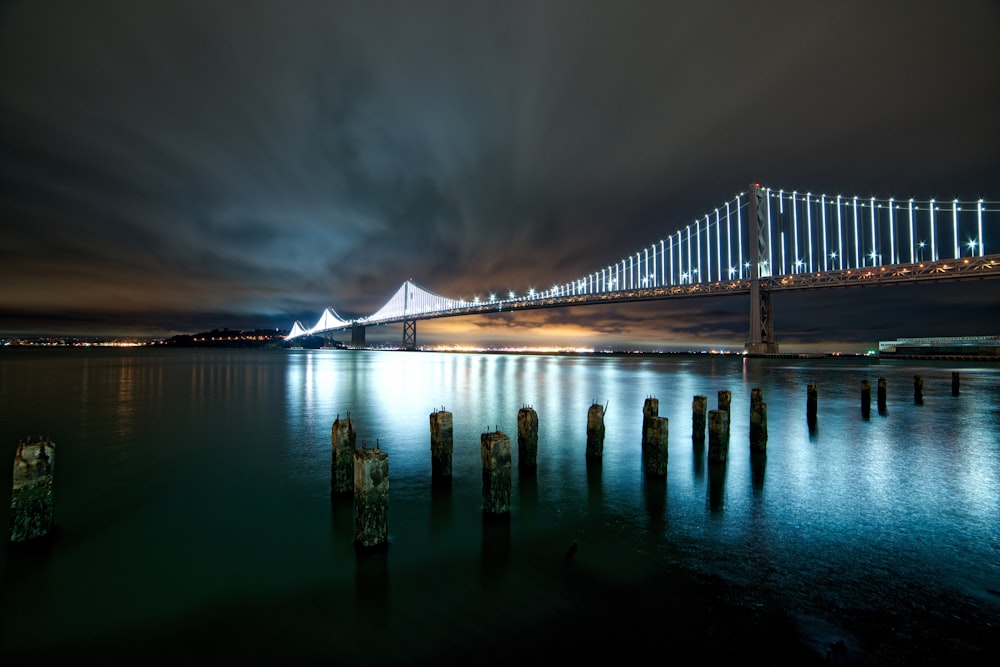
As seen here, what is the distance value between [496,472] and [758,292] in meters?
54.0

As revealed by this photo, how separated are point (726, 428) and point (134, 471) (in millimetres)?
10829

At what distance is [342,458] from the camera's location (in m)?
6.84

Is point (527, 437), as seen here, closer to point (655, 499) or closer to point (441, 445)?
point (441, 445)

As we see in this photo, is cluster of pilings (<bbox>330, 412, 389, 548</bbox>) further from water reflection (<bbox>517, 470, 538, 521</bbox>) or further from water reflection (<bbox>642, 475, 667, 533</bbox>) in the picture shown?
water reflection (<bbox>642, 475, 667, 533</bbox>)

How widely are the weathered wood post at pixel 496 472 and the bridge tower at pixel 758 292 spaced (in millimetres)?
53533

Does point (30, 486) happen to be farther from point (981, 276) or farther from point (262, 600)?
point (981, 276)

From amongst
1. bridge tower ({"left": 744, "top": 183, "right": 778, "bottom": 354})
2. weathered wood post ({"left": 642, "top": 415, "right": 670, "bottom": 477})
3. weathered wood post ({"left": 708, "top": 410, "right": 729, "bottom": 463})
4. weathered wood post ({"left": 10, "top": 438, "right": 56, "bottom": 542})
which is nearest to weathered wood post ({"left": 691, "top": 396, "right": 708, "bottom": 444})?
weathered wood post ({"left": 708, "top": 410, "right": 729, "bottom": 463})

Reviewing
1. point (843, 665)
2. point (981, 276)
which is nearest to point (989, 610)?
point (843, 665)

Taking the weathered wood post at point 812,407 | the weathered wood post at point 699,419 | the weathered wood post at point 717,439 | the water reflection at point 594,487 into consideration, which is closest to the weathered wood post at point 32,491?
the water reflection at point 594,487

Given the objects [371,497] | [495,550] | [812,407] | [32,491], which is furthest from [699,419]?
[32,491]

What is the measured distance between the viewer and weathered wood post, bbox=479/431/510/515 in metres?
5.56

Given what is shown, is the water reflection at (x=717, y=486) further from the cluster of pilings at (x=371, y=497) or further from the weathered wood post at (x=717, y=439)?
the cluster of pilings at (x=371, y=497)

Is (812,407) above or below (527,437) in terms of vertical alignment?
below

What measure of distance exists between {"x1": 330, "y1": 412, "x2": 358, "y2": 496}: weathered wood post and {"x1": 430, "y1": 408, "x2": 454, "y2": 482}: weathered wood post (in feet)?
4.22
